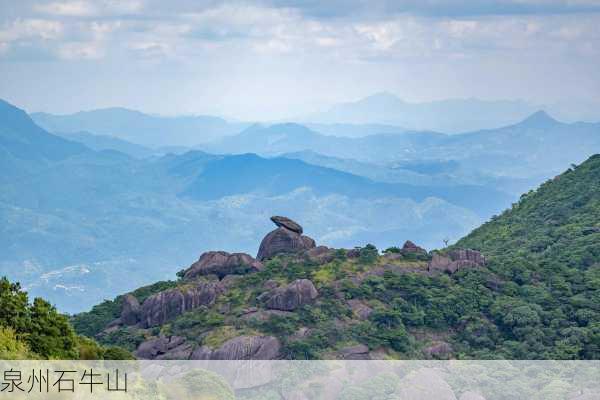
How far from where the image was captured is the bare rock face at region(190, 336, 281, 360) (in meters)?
47.4

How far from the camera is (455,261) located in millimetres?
58938

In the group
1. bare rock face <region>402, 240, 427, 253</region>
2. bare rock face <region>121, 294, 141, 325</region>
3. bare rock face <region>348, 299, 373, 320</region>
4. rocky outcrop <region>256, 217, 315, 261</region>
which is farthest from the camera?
rocky outcrop <region>256, 217, 315, 261</region>

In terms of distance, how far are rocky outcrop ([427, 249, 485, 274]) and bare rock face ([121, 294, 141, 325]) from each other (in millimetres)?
19563

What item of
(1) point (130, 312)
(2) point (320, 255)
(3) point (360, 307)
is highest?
(2) point (320, 255)

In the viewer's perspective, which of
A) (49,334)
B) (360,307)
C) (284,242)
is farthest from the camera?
(284,242)

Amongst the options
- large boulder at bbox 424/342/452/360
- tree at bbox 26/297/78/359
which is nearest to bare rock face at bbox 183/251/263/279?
large boulder at bbox 424/342/452/360

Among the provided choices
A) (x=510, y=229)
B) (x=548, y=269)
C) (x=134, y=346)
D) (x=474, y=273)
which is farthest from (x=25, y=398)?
(x=510, y=229)

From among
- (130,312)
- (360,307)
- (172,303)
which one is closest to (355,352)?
(360,307)

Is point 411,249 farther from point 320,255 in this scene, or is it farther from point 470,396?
point 470,396

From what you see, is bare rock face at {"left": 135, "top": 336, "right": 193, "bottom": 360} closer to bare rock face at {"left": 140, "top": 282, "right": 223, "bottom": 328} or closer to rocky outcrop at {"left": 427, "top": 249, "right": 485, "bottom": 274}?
bare rock face at {"left": 140, "top": 282, "right": 223, "bottom": 328}

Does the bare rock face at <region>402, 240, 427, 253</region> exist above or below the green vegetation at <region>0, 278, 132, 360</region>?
above

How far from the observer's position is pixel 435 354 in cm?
5006

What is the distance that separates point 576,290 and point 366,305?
14.1 meters

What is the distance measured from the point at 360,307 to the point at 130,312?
1489 cm
